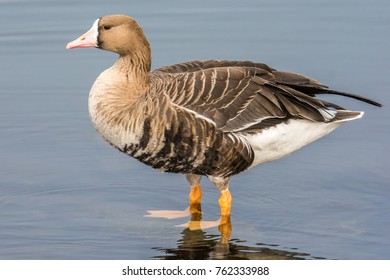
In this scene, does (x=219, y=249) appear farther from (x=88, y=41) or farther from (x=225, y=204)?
(x=88, y=41)

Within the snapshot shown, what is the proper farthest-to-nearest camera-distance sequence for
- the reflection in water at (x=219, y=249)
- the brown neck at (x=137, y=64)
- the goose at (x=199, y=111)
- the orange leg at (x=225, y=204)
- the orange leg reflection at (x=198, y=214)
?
1. the orange leg at (x=225, y=204)
2. the orange leg reflection at (x=198, y=214)
3. the brown neck at (x=137, y=64)
4. the goose at (x=199, y=111)
5. the reflection in water at (x=219, y=249)

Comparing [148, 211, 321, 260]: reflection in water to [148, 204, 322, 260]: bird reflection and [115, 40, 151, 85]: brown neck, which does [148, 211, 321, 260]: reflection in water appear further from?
[115, 40, 151, 85]: brown neck

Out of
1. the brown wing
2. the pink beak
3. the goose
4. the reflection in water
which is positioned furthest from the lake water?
A: the pink beak

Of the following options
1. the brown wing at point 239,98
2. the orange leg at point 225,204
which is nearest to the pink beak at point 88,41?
the brown wing at point 239,98

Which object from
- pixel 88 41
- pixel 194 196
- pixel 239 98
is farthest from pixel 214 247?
pixel 88 41

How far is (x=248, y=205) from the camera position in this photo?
9.74m

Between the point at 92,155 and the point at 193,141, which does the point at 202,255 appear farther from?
the point at 92,155

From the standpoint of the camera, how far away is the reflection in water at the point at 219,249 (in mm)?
8562

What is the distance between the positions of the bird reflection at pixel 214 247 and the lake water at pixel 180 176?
0.02 meters

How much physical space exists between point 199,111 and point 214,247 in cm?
123

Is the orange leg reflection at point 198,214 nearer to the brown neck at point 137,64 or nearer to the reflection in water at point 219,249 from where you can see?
the reflection in water at point 219,249

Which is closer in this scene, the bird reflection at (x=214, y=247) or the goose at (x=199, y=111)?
the bird reflection at (x=214, y=247)

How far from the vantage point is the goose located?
8.85 metres

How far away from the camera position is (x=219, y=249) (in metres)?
8.83
